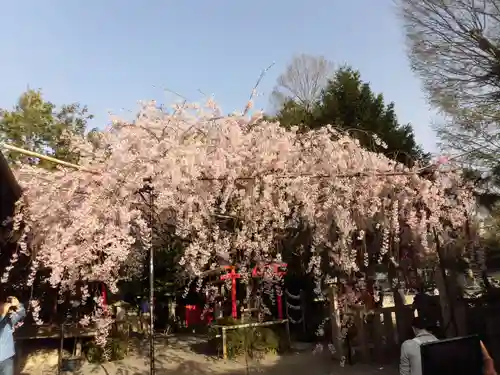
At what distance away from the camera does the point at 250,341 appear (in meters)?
9.98

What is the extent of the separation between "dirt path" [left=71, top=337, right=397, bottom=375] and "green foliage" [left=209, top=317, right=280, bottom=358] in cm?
33

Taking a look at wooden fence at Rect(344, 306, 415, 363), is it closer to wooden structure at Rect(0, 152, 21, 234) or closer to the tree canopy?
the tree canopy

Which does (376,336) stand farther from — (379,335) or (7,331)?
(7,331)

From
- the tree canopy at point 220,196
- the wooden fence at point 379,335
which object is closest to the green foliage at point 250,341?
the wooden fence at point 379,335

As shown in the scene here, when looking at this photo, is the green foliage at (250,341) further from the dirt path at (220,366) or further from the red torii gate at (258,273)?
the red torii gate at (258,273)

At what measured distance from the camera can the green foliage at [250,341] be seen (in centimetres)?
993

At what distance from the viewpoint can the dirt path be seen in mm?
8047

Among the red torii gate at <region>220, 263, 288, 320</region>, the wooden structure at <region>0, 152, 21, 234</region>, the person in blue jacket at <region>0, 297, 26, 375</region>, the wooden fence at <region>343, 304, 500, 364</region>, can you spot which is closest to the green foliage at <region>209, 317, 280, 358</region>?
the red torii gate at <region>220, 263, 288, 320</region>

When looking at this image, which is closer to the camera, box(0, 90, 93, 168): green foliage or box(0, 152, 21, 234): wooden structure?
box(0, 152, 21, 234): wooden structure

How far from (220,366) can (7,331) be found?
4999mm

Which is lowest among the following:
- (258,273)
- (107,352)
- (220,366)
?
(220,366)

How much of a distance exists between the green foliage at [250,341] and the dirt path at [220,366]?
0.33m

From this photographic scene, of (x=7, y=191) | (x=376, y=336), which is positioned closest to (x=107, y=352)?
(x=376, y=336)

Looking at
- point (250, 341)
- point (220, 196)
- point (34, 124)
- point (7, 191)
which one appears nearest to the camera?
point (7, 191)
